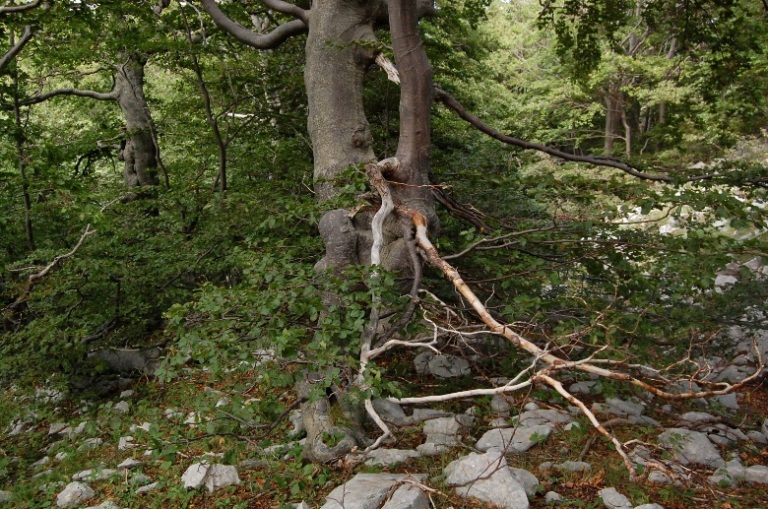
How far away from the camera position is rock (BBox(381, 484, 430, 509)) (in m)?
3.03

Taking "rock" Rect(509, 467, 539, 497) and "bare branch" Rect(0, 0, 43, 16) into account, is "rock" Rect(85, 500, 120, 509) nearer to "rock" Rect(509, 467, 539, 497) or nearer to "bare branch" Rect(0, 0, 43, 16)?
"rock" Rect(509, 467, 539, 497)

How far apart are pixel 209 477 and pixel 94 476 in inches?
39.0

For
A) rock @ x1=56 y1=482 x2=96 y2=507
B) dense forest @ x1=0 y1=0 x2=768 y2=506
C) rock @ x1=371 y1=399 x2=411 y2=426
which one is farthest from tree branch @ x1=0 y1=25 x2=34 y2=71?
rock @ x1=371 y1=399 x2=411 y2=426

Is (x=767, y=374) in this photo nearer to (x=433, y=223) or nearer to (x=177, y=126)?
(x=433, y=223)

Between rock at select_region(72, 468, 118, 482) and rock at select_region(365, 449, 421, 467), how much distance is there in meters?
2.21

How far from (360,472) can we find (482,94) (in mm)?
14819

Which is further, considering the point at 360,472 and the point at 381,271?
the point at 360,472

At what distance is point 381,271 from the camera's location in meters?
3.32

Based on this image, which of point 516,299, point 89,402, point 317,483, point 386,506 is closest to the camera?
point 386,506

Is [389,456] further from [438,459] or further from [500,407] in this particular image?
[500,407]

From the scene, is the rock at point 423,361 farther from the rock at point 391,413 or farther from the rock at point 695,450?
the rock at point 695,450

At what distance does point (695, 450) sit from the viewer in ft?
13.2

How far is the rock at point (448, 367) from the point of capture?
556cm

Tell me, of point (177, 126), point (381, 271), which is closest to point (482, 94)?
point (177, 126)
